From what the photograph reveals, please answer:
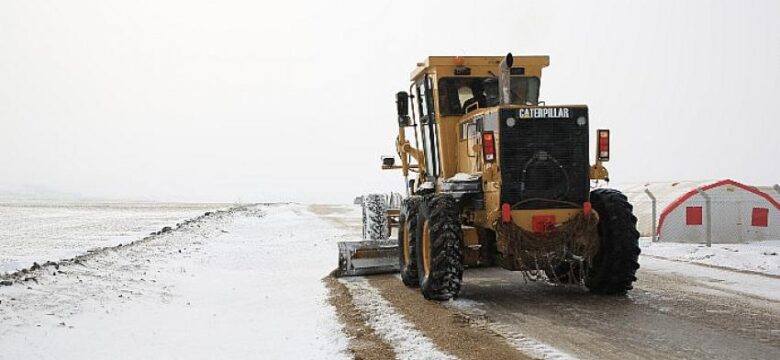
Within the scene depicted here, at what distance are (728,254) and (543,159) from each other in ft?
28.5

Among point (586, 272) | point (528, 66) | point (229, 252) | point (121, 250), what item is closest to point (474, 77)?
point (528, 66)

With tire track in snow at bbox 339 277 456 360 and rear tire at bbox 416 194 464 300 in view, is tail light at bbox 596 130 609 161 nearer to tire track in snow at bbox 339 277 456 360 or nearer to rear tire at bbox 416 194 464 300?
rear tire at bbox 416 194 464 300

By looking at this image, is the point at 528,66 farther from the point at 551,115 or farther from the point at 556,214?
the point at 556,214

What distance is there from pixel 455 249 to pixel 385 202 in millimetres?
7612

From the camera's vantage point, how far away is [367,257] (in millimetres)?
12219

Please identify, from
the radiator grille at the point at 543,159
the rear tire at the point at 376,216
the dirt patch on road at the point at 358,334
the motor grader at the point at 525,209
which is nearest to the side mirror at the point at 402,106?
the motor grader at the point at 525,209

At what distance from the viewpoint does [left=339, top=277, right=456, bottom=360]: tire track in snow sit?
619cm

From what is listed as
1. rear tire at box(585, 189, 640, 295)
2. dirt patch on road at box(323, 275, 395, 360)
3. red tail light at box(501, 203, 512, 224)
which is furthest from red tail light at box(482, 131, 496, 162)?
dirt patch on road at box(323, 275, 395, 360)

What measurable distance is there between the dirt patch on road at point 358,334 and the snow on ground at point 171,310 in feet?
0.42

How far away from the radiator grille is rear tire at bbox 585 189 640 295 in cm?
42

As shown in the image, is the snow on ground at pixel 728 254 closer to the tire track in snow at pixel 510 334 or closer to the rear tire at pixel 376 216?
the rear tire at pixel 376 216

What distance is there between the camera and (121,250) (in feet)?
48.8

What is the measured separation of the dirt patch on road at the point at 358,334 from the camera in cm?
619

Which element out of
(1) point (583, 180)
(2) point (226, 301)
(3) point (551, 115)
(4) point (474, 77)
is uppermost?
(4) point (474, 77)
